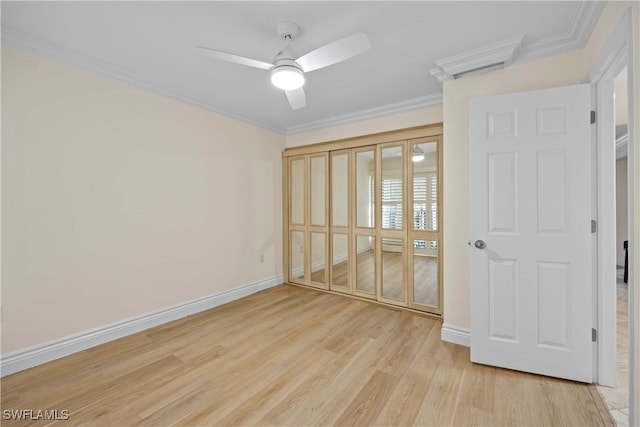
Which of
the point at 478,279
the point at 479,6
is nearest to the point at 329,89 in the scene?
the point at 479,6

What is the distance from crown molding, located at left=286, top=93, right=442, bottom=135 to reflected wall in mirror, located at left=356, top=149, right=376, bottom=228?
0.47m

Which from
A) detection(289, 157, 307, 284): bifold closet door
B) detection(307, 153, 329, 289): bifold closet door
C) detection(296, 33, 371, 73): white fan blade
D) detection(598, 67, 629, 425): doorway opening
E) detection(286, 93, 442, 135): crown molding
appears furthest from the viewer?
detection(289, 157, 307, 284): bifold closet door

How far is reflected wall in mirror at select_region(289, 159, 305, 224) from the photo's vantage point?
4.29 metres

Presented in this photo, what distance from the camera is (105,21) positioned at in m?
1.85

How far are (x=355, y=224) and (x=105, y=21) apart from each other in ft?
10.3

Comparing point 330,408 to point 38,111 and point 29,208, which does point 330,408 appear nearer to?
point 29,208

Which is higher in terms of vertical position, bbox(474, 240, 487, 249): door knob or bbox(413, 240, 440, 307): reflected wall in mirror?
bbox(474, 240, 487, 249): door knob

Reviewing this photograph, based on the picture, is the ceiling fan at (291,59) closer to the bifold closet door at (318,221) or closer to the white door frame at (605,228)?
the white door frame at (605,228)

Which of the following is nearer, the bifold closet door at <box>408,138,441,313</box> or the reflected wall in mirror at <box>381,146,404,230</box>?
the bifold closet door at <box>408,138,441,313</box>

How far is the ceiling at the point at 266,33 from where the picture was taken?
1.73m

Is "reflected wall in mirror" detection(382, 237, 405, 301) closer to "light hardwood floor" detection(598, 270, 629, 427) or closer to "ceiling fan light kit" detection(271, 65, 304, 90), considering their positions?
"light hardwood floor" detection(598, 270, 629, 427)

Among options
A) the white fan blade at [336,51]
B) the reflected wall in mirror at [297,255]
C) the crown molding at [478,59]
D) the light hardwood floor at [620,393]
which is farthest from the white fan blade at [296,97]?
the light hardwood floor at [620,393]

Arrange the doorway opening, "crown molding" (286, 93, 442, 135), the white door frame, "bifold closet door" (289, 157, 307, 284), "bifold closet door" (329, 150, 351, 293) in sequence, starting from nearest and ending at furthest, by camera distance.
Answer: the doorway opening → the white door frame → "crown molding" (286, 93, 442, 135) → "bifold closet door" (329, 150, 351, 293) → "bifold closet door" (289, 157, 307, 284)

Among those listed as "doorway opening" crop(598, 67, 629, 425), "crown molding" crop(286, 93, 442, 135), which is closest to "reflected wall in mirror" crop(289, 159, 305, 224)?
"crown molding" crop(286, 93, 442, 135)
